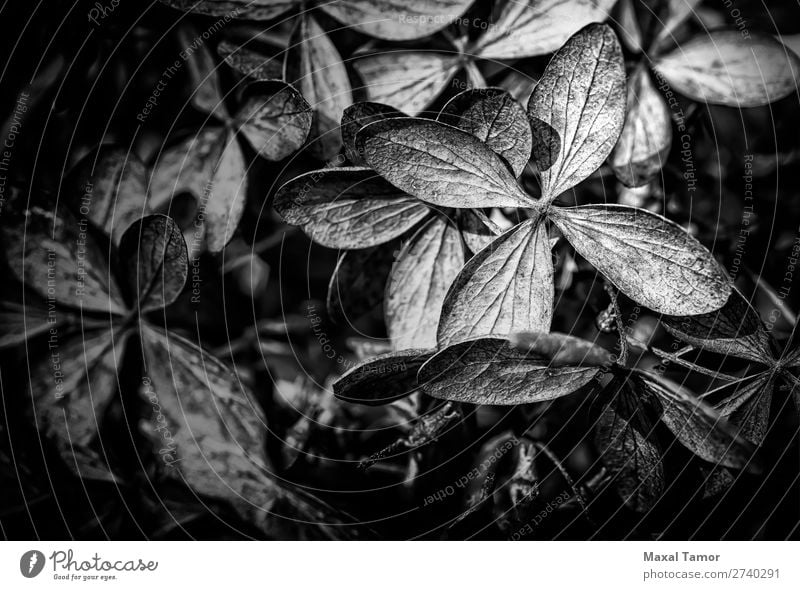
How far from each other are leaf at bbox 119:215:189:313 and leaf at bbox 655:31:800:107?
1.01ft

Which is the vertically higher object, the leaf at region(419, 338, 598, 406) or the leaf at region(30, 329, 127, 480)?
the leaf at region(30, 329, 127, 480)

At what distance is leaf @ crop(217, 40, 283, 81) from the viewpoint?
1.14ft

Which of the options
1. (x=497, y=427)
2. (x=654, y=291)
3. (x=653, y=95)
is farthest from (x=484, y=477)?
(x=653, y=95)

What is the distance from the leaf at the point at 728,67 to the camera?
1.17 ft

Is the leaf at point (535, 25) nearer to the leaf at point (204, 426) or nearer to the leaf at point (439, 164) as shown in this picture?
the leaf at point (439, 164)

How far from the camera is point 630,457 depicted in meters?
0.35

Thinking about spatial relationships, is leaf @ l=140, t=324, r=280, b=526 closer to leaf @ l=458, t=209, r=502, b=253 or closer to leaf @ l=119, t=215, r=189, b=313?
leaf @ l=119, t=215, r=189, b=313

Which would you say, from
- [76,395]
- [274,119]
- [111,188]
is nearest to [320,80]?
[274,119]

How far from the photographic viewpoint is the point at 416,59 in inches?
13.7

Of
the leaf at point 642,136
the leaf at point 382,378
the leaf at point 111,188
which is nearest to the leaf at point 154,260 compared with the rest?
the leaf at point 111,188

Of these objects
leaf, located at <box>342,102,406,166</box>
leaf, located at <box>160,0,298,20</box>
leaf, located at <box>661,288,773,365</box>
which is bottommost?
leaf, located at <box>661,288,773,365</box>

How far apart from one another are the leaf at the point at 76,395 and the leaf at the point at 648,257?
0.94ft

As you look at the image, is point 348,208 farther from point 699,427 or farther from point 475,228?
point 699,427

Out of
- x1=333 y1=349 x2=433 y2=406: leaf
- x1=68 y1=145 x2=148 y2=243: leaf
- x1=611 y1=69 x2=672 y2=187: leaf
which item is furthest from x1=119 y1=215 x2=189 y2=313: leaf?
x1=611 y1=69 x2=672 y2=187: leaf
